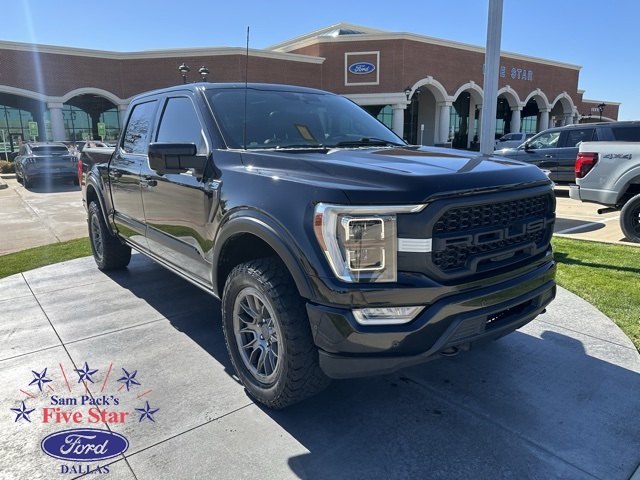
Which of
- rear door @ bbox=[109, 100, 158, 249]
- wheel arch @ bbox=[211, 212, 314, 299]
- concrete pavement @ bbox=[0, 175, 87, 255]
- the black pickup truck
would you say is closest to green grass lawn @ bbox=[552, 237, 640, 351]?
the black pickup truck

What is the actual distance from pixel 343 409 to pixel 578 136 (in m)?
12.4

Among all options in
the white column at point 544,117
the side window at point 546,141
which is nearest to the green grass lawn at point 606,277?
the side window at point 546,141

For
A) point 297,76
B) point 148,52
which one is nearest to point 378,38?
point 297,76

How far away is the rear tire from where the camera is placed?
5848mm

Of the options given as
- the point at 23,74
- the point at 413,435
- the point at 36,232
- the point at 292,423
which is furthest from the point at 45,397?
the point at 23,74

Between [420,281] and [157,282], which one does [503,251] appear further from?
[157,282]

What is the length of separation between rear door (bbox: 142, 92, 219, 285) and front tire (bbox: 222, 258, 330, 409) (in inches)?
20.0

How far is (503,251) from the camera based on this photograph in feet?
8.70

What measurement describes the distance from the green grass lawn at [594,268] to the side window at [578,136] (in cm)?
578

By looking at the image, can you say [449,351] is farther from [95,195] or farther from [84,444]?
[95,195]

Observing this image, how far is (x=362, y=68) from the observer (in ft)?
127

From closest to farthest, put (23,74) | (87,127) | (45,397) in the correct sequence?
(45,397) → (23,74) → (87,127)

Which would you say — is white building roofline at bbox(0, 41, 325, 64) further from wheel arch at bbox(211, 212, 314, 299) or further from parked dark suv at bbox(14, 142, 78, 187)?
wheel arch at bbox(211, 212, 314, 299)

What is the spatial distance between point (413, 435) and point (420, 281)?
97 cm
